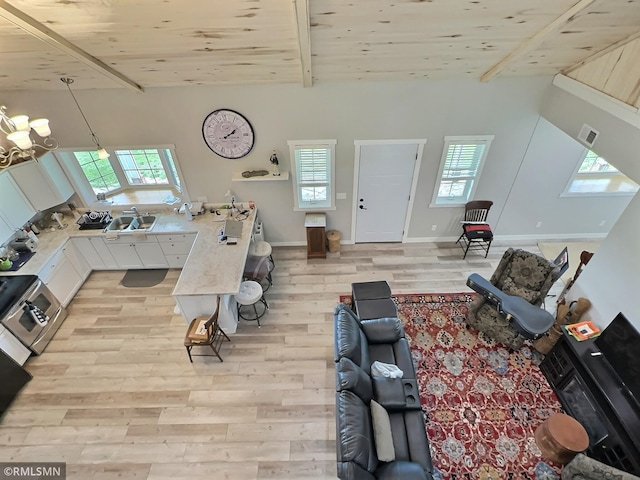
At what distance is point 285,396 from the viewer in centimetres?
391

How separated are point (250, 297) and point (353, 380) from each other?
2.02 metres

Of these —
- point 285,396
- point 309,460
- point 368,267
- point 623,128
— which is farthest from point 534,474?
point 623,128

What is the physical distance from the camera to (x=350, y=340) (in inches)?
133

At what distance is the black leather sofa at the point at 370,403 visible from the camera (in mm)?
2641

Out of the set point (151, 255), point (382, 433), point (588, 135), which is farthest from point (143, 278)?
point (588, 135)

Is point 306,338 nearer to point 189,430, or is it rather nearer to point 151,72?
point 189,430

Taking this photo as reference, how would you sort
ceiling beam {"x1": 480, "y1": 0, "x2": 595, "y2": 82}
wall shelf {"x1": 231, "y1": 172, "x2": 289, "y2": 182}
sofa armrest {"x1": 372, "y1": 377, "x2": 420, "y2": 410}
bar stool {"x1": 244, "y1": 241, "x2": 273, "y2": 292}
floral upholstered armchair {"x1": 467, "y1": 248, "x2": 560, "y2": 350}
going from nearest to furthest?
1. ceiling beam {"x1": 480, "y1": 0, "x2": 595, "y2": 82}
2. sofa armrest {"x1": 372, "y1": 377, "x2": 420, "y2": 410}
3. floral upholstered armchair {"x1": 467, "y1": 248, "x2": 560, "y2": 350}
4. bar stool {"x1": 244, "y1": 241, "x2": 273, "y2": 292}
5. wall shelf {"x1": 231, "y1": 172, "x2": 289, "y2": 182}

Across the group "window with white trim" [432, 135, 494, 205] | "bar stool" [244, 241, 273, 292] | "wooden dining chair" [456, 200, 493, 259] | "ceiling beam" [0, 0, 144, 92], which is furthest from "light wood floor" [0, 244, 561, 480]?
"ceiling beam" [0, 0, 144, 92]

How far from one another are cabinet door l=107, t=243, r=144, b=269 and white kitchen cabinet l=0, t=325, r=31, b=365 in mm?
1737

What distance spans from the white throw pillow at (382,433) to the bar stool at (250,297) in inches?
84.7

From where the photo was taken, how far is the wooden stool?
314 centimetres

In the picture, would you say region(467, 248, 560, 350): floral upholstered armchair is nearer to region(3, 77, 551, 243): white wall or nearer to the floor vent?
the floor vent

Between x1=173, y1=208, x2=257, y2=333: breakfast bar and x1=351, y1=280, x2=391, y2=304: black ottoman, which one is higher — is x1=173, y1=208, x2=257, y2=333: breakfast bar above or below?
above

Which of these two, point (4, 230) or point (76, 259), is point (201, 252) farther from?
point (4, 230)
